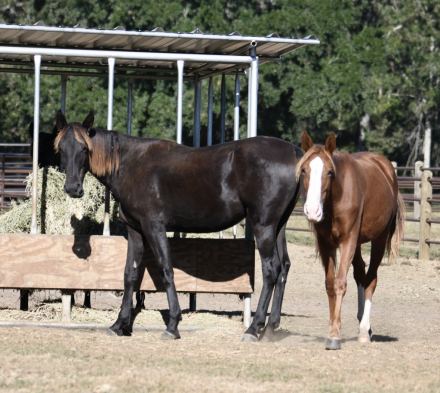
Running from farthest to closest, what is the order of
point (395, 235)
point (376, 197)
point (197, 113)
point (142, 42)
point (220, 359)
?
1. point (197, 113)
2. point (142, 42)
3. point (395, 235)
4. point (376, 197)
5. point (220, 359)

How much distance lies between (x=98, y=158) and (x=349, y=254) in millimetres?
2350

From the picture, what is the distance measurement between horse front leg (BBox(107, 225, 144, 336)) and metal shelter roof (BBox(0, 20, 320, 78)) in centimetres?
183

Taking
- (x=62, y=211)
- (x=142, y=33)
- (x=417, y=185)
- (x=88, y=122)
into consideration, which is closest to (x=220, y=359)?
(x=88, y=122)

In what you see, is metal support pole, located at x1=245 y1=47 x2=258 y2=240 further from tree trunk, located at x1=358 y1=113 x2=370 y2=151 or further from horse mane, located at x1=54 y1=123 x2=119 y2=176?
tree trunk, located at x1=358 y1=113 x2=370 y2=151

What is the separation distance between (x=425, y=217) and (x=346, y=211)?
7.64 metres

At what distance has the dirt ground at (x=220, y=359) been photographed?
411 cm

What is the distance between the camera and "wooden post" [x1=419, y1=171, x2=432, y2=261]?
41.0ft

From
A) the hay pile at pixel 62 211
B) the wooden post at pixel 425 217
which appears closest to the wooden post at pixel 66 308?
the hay pile at pixel 62 211

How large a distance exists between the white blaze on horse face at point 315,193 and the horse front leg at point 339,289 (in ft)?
2.34

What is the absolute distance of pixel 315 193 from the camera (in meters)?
5.01

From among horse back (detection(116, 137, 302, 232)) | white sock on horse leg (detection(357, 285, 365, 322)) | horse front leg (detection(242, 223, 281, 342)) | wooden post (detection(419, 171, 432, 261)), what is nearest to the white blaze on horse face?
horse back (detection(116, 137, 302, 232))

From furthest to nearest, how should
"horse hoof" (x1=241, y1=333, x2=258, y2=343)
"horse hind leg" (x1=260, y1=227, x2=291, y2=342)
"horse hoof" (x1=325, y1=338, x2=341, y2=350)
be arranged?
"horse hind leg" (x1=260, y1=227, x2=291, y2=342)
"horse hoof" (x1=241, y1=333, x2=258, y2=343)
"horse hoof" (x1=325, y1=338, x2=341, y2=350)

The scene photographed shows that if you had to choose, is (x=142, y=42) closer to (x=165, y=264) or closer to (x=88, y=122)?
(x=88, y=122)

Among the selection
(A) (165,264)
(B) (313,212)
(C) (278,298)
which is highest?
(B) (313,212)
